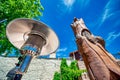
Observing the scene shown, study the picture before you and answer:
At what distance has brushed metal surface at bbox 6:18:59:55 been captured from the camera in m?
2.24

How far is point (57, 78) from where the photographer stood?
31.8 ft

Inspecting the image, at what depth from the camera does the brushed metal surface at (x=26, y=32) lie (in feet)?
7.36

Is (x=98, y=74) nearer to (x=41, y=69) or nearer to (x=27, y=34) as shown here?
(x=27, y=34)

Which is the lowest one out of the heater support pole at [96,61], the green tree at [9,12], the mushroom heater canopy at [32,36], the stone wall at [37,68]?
the heater support pole at [96,61]

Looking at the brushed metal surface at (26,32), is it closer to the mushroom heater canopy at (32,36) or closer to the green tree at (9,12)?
the mushroom heater canopy at (32,36)

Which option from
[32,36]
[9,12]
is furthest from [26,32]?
[9,12]

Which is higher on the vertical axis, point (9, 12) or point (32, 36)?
point (9, 12)

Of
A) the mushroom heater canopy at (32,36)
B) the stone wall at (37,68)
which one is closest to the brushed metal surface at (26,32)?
the mushroom heater canopy at (32,36)

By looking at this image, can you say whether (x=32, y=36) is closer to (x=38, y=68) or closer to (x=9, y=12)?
(x=9, y=12)

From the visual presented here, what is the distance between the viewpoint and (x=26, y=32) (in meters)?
2.31

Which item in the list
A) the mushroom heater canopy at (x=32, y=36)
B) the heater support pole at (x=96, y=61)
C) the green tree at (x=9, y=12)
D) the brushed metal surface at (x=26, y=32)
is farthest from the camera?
the green tree at (x=9, y=12)

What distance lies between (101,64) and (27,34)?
1.03m

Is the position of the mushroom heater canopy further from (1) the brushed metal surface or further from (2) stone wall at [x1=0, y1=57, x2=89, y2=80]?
(2) stone wall at [x1=0, y1=57, x2=89, y2=80]

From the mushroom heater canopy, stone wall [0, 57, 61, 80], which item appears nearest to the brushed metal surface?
the mushroom heater canopy
